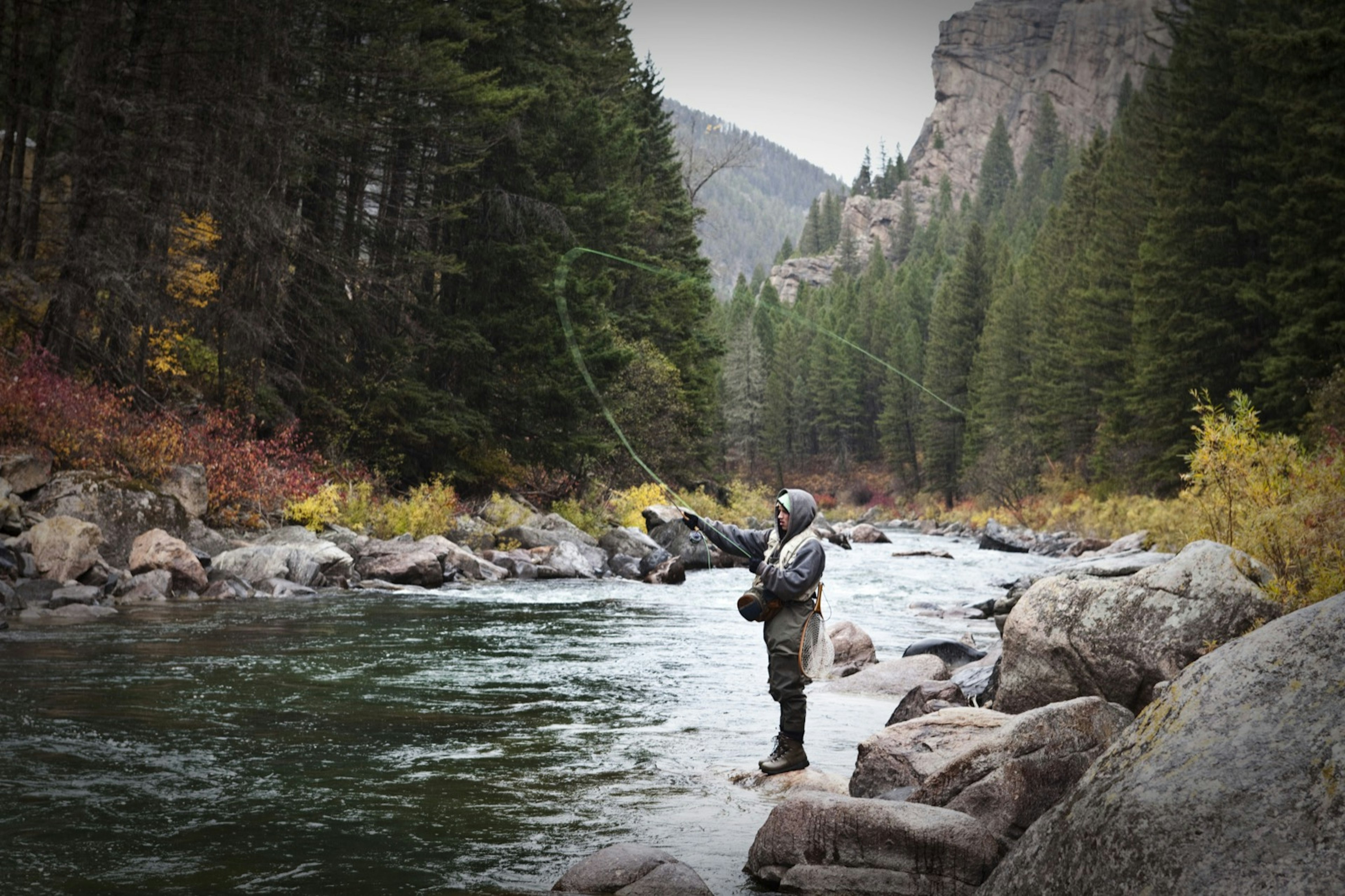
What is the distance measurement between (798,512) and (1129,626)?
2.87 meters

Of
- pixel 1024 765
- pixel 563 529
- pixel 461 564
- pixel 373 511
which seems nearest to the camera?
pixel 1024 765

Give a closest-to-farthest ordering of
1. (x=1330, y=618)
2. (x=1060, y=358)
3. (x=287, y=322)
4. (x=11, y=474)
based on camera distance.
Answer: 1. (x=1330, y=618)
2. (x=11, y=474)
3. (x=287, y=322)
4. (x=1060, y=358)

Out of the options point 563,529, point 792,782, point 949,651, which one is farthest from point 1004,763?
point 563,529

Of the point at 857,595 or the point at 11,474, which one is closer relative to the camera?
the point at 11,474

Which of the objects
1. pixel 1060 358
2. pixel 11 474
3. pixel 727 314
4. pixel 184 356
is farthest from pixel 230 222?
pixel 727 314

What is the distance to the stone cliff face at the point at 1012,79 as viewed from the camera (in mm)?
157250

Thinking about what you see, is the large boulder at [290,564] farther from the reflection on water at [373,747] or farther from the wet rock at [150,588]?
the reflection on water at [373,747]

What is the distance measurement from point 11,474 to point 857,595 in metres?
13.7

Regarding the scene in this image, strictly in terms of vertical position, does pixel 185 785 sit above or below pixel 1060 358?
below

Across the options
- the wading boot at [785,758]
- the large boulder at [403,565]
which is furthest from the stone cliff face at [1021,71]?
the wading boot at [785,758]

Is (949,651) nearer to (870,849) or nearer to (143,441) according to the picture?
(870,849)

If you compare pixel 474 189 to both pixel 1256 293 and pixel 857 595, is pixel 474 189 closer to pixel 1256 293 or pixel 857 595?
pixel 857 595

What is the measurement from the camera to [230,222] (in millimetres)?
20375

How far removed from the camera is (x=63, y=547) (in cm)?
1426
